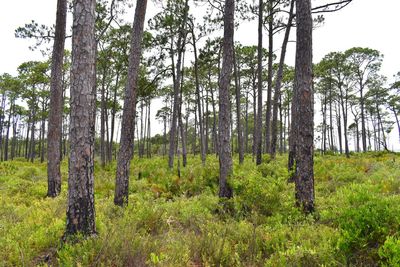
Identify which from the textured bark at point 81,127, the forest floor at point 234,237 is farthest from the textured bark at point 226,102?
the textured bark at point 81,127

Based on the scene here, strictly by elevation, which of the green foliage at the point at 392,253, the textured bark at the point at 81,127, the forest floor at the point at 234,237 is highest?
the textured bark at the point at 81,127

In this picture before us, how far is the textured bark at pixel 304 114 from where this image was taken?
5.65 meters

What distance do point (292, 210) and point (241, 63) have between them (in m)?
19.8

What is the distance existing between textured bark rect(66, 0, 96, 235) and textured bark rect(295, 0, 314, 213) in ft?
13.2

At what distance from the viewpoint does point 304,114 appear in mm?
5773

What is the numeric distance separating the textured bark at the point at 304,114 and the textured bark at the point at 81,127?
4038mm

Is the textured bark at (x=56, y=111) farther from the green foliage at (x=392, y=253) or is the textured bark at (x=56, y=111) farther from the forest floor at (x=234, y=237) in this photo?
the green foliage at (x=392, y=253)

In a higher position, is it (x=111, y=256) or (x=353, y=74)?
(x=353, y=74)

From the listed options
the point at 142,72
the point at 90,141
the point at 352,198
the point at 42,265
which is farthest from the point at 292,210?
the point at 142,72

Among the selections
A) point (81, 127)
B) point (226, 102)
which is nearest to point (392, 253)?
point (81, 127)

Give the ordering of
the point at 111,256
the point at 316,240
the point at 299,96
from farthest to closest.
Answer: the point at 299,96, the point at 316,240, the point at 111,256

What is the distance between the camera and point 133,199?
7906mm

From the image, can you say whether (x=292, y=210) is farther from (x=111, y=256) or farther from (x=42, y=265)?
(x=42, y=265)

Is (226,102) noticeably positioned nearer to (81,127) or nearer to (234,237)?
(234,237)
